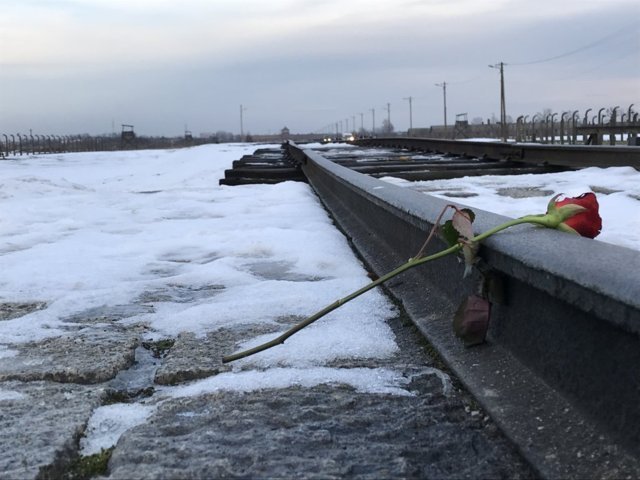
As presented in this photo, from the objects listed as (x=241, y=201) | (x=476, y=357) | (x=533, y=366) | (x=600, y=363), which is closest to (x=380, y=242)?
(x=476, y=357)

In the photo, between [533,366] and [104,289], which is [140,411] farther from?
[104,289]

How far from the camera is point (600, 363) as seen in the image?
4.27 feet

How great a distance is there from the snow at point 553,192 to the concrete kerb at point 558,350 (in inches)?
71.7

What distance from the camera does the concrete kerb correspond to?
3.94 feet

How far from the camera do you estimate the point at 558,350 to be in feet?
4.85

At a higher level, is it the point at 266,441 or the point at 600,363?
the point at 600,363

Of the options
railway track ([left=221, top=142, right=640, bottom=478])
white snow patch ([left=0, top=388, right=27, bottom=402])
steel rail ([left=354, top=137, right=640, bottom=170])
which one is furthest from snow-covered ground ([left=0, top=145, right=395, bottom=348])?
steel rail ([left=354, top=137, right=640, bottom=170])

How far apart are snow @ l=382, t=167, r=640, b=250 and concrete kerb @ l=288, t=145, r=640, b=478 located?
1.82 m

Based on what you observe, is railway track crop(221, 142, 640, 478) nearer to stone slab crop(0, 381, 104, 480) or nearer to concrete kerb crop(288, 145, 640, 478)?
concrete kerb crop(288, 145, 640, 478)

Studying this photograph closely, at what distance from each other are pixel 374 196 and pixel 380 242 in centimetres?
28

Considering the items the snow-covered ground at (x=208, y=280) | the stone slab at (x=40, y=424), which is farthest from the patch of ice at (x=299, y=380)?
the stone slab at (x=40, y=424)

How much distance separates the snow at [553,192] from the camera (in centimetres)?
390

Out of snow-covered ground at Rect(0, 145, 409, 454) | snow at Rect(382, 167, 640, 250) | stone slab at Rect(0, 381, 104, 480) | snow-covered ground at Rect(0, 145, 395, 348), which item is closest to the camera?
stone slab at Rect(0, 381, 104, 480)

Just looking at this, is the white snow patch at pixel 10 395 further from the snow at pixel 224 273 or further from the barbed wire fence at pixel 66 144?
the barbed wire fence at pixel 66 144
